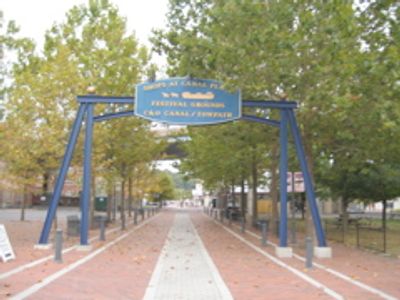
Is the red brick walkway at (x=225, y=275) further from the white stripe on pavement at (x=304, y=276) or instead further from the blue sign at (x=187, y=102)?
the blue sign at (x=187, y=102)

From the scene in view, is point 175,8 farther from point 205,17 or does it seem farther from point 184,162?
point 184,162

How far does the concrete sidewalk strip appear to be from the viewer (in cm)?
939

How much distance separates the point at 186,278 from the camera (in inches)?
449

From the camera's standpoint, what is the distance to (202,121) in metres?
16.7

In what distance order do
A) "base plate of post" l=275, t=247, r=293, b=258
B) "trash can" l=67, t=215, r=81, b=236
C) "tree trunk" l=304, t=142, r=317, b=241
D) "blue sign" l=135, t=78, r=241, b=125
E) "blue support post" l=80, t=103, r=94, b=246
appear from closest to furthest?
1. "base plate of post" l=275, t=247, r=293, b=258
2. "blue sign" l=135, t=78, r=241, b=125
3. "blue support post" l=80, t=103, r=94, b=246
4. "tree trunk" l=304, t=142, r=317, b=241
5. "trash can" l=67, t=215, r=81, b=236

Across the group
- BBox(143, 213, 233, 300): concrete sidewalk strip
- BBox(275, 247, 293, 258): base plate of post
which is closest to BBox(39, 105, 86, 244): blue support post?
BBox(143, 213, 233, 300): concrete sidewalk strip

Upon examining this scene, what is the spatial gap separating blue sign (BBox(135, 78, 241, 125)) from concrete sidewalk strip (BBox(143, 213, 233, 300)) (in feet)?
13.3

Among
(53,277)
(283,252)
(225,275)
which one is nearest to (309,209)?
(283,252)

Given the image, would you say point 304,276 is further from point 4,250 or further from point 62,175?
point 62,175

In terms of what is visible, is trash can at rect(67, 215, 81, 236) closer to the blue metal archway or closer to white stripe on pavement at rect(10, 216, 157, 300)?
white stripe on pavement at rect(10, 216, 157, 300)

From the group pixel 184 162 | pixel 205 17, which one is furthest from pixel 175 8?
pixel 184 162

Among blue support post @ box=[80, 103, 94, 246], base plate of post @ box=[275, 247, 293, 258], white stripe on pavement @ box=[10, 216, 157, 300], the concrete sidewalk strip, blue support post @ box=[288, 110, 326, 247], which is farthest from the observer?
blue support post @ box=[80, 103, 94, 246]

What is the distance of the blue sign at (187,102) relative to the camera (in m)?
16.8

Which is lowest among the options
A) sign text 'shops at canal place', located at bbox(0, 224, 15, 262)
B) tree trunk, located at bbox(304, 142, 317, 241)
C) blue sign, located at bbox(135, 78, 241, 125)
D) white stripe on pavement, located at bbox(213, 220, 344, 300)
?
white stripe on pavement, located at bbox(213, 220, 344, 300)
